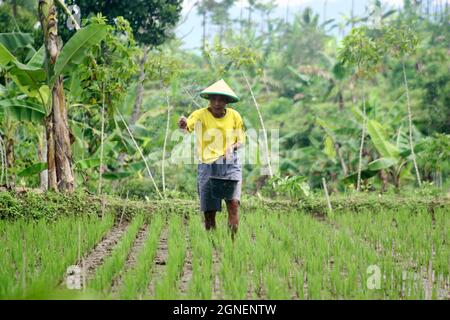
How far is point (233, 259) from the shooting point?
389 cm

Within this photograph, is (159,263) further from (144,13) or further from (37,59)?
(144,13)

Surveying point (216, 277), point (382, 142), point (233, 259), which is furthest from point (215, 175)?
point (382, 142)

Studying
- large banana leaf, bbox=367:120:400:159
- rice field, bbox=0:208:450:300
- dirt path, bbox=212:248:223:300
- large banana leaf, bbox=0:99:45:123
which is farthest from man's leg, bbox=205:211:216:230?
large banana leaf, bbox=367:120:400:159

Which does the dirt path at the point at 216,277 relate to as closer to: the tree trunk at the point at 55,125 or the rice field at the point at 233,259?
the rice field at the point at 233,259

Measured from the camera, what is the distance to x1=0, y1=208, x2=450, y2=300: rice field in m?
3.09

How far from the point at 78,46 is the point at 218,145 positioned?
208 centimetres

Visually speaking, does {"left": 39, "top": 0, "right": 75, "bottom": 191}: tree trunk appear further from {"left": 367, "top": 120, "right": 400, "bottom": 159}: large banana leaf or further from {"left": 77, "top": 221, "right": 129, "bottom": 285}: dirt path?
{"left": 367, "top": 120, "right": 400, "bottom": 159}: large banana leaf

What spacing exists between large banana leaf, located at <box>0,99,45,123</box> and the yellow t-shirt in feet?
9.33

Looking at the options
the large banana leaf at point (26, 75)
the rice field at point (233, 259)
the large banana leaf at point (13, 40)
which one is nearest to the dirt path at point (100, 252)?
the rice field at point (233, 259)

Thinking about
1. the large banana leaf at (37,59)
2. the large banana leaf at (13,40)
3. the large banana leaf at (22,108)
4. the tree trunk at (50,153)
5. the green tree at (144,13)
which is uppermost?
Answer: the green tree at (144,13)

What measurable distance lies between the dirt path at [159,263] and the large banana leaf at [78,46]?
2005 millimetres

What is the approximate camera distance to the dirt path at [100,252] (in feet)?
12.4
